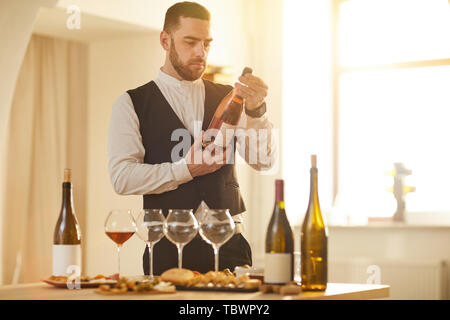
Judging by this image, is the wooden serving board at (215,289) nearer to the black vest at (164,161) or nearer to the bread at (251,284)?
the bread at (251,284)

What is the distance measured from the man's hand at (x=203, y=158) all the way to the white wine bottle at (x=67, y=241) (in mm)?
540

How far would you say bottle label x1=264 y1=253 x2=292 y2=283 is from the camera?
66.1 inches

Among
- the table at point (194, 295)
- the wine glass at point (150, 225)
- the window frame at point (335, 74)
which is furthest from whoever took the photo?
the window frame at point (335, 74)

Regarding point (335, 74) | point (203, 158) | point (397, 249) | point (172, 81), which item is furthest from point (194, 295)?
point (335, 74)

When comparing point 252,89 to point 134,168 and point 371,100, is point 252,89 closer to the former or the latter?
point 134,168

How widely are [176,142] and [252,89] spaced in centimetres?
40

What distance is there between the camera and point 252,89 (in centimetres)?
244

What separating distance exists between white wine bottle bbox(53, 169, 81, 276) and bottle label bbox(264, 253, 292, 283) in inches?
22.1

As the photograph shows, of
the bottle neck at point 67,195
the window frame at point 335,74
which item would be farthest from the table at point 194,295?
the window frame at point 335,74

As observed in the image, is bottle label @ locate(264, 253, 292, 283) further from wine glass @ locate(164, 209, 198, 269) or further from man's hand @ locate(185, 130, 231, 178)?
man's hand @ locate(185, 130, 231, 178)

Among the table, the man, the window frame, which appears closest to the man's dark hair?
the man

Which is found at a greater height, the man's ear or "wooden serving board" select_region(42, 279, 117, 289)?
the man's ear

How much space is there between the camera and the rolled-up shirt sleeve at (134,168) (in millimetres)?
2533

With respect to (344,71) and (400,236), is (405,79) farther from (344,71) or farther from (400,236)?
(400,236)
